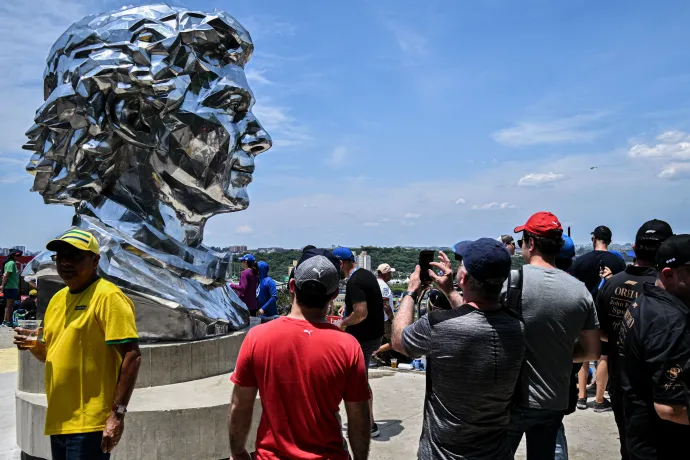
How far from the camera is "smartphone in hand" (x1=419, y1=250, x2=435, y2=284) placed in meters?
2.99

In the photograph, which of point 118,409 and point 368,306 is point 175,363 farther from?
point 118,409

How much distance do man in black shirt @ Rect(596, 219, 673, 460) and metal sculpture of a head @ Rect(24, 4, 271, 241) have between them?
3638 mm

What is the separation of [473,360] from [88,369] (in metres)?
1.83

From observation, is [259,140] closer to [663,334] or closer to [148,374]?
[148,374]

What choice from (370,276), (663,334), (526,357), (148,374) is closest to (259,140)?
(370,276)

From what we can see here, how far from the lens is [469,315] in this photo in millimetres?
2527

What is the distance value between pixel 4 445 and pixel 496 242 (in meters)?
4.92

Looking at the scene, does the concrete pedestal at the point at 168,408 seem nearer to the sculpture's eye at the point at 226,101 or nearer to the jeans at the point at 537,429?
the jeans at the point at 537,429

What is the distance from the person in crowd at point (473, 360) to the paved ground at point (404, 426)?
103 inches

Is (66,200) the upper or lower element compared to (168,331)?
upper

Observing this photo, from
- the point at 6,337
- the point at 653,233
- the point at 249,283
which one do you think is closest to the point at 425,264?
the point at 653,233

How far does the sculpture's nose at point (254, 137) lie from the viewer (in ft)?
19.6

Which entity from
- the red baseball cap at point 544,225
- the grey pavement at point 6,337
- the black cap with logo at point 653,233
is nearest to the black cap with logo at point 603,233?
the black cap with logo at point 653,233

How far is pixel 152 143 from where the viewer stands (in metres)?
5.52
